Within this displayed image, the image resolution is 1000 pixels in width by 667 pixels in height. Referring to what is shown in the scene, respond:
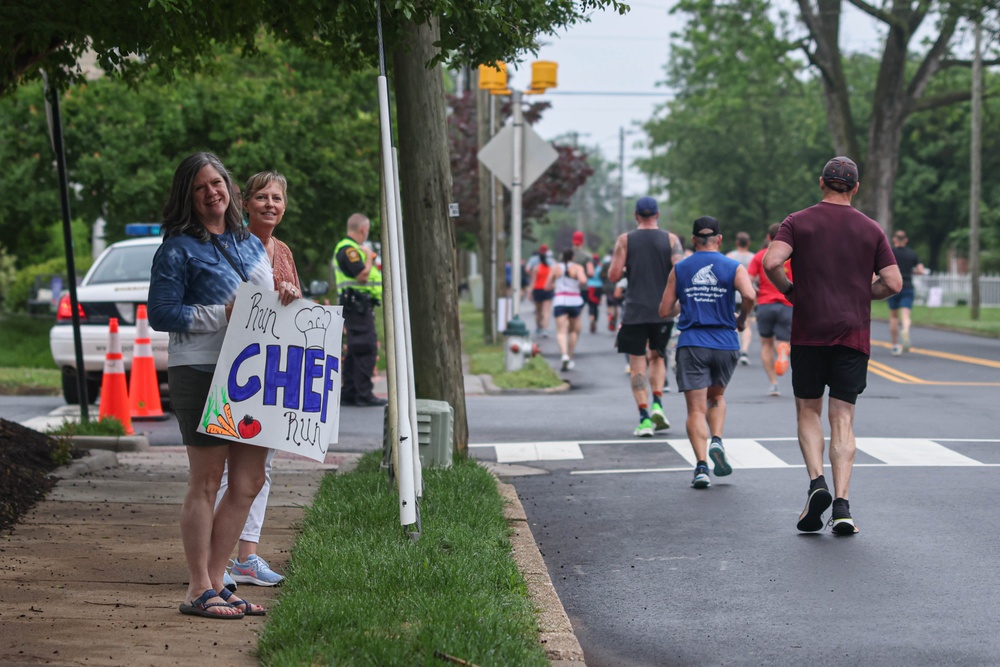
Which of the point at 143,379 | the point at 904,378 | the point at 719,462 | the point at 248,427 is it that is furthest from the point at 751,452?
the point at 904,378

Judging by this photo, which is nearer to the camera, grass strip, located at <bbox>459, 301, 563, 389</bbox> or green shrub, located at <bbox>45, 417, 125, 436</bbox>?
green shrub, located at <bbox>45, 417, 125, 436</bbox>

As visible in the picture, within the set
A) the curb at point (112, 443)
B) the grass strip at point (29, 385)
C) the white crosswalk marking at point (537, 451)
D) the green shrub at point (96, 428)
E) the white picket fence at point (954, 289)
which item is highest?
the green shrub at point (96, 428)

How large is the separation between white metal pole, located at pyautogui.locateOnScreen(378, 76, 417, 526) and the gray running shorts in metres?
3.21

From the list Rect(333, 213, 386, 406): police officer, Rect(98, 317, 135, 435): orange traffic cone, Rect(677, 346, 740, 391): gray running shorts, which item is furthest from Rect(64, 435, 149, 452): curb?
Rect(677, 346, 740, 391): gray running shorts

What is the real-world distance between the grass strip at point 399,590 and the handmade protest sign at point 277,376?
1.93 ft

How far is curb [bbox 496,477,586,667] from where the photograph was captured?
5234 millimetres

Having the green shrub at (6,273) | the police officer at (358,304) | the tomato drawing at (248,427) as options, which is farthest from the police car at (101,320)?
the green shrub at (6,273)

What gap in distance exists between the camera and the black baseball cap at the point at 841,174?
7762 mm

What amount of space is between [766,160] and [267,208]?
62993 mm

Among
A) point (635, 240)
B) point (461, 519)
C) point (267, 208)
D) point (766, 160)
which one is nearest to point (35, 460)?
point (461, 519)

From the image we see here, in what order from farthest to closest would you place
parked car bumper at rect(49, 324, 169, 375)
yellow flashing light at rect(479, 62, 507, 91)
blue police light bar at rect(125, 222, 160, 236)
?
yellow flashing light at rect(479, 62, 507, 91), blue police light bar at rect(125, 222, 160, 236), parked car bumper at rect(49, 324, 169, 375)

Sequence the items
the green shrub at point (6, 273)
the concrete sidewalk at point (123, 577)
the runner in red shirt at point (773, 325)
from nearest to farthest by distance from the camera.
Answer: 1. the concrete sidewalk at point (123, 577)
2. the runner in red shirt at point (773, 325)
3. the green shrub at point (6, 273)

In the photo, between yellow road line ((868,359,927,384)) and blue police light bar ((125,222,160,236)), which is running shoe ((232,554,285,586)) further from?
yellow road line ((868,359,927,384))

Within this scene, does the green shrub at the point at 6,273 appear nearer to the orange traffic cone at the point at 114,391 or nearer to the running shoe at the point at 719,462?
the orange traffic cone at the point at 114,391
